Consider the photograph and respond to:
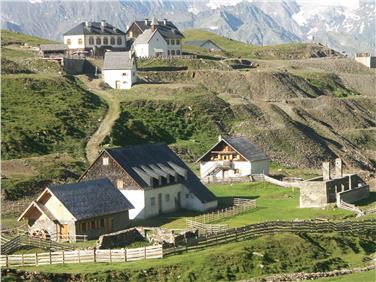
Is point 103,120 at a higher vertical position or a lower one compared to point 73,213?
higher

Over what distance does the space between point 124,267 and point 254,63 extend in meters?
128

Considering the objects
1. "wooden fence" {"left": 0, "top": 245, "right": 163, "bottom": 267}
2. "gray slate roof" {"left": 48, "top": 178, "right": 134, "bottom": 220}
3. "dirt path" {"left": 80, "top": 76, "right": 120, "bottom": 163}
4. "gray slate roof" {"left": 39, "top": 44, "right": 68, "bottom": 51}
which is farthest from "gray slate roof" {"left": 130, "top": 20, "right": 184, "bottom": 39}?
"wooden fence" {"left": 0, "top": 245, "right": 163, "bottom": 267}

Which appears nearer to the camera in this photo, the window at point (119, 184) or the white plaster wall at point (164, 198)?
the window at point (119, 184)

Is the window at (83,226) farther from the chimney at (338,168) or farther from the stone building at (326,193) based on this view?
the chimney at (338,168)

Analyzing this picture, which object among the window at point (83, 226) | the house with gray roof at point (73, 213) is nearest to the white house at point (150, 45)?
the house with gray roof at point (73, 213)

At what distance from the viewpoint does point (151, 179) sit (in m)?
77.4

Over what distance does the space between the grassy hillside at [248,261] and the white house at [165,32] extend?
107 metres

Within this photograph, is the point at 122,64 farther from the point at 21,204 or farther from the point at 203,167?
the point at 21,204

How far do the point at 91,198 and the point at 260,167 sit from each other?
3714cm

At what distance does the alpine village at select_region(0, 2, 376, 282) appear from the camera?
189ft

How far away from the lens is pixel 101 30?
543 feet

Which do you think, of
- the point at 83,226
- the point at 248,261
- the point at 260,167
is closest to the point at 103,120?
the point at 260,167

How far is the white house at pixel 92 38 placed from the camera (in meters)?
161

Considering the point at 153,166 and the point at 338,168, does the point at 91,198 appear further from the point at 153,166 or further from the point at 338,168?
the point at 338,168
